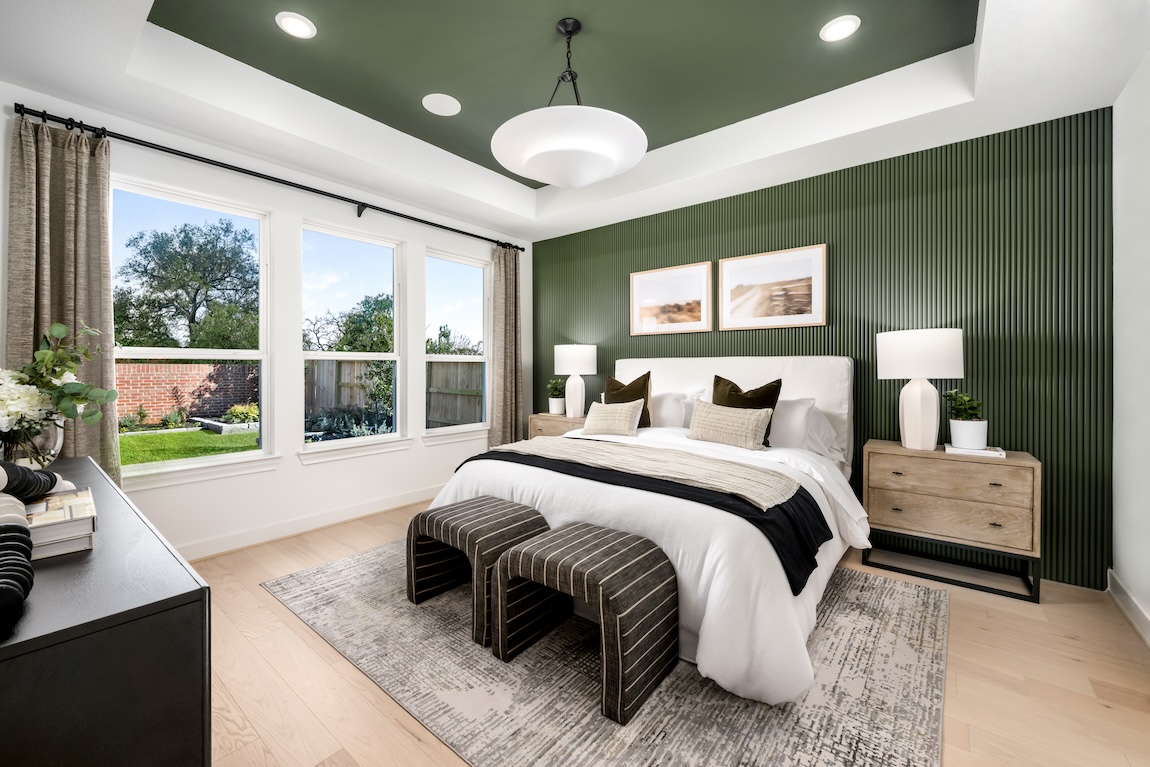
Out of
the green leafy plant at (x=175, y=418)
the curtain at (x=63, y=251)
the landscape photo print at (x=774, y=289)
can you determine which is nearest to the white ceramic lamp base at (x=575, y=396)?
the landscape photo print at (x=774, y=289)

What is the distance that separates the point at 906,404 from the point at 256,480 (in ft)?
13.3

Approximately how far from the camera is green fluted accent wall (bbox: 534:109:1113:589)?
270cm

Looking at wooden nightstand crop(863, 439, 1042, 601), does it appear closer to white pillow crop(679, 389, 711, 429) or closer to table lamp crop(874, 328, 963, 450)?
table lamp crop(874, 328, 963, 450)

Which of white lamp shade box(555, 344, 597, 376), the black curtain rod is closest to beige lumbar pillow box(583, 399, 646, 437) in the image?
white lamp shade box(555, 344, 597, 376)

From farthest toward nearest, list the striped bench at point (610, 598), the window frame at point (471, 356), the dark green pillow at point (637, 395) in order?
the window frame at point (471, 356), the dark green pillow at point (637, 395), the striped bench at point (610, 598)

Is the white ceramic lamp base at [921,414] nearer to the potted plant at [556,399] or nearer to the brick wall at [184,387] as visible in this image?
the potted plant at [556,399]

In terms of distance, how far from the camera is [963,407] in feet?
9.29

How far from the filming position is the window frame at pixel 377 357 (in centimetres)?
365

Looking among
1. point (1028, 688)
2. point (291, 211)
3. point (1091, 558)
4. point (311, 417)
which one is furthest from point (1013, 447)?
point (291, 211)

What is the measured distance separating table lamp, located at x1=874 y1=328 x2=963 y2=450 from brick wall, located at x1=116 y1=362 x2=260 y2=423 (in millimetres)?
3964

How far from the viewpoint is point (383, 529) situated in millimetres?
3637

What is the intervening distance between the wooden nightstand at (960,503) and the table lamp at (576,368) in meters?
2.28

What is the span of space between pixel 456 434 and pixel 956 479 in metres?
3.66

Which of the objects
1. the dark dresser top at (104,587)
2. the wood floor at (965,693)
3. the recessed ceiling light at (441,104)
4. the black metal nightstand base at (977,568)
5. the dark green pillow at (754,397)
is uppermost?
the recessed ceiling light at (441,104)
